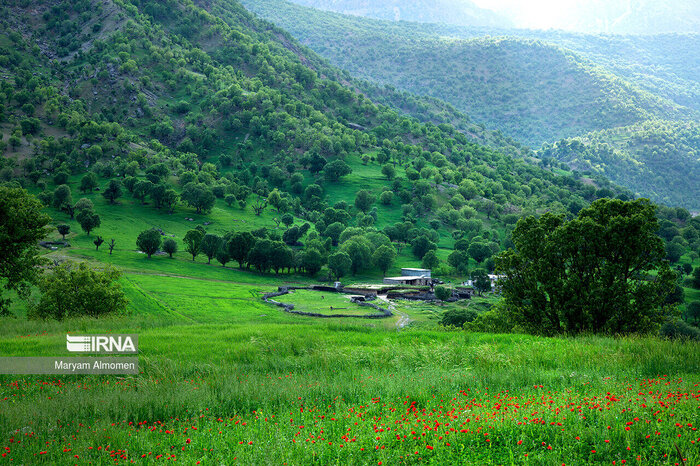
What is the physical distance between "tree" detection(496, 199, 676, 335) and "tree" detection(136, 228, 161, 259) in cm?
8896

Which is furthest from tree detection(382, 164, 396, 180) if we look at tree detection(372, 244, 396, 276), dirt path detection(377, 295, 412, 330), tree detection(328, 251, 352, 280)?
dirt path detection(377, 295, 412, 330)

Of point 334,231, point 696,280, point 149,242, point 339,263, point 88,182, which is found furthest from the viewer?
point 334,231

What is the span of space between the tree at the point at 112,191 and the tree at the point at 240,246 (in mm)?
47729

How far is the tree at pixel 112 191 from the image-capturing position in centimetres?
12850

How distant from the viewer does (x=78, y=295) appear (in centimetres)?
4409

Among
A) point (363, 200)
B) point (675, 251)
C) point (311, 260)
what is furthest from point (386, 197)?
point (675, 251)

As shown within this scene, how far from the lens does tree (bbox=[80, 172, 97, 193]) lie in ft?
436

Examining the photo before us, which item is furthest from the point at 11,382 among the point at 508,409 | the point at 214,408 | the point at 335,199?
the point at 335,199

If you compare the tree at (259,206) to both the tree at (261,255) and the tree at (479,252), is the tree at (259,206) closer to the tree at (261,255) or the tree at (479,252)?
the tree at (261,255)

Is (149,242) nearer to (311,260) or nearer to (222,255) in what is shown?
(222,255)

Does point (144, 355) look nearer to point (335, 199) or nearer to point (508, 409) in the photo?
point (508, 409)

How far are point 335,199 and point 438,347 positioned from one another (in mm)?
162719
